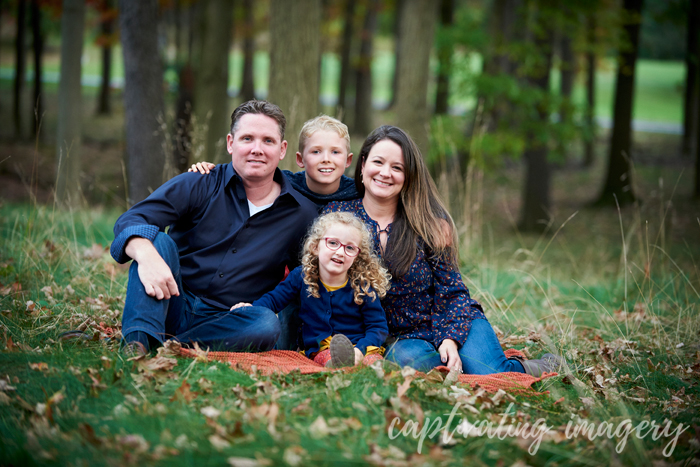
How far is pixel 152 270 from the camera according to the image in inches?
121

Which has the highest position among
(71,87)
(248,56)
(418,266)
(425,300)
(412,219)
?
(248,56)

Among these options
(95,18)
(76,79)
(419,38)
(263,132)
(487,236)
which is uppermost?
(95,18)

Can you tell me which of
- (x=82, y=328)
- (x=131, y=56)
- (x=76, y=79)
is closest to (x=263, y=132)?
(x=82, y=328)

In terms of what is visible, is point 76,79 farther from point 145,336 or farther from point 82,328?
point 145,336

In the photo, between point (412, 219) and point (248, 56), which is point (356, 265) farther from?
point (248, 56)

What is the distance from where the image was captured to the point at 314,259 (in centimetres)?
346

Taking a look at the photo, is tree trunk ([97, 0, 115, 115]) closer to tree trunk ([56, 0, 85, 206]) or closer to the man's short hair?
tree trunk ([56, 0, 85, 206])

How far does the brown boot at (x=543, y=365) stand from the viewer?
11.5 ft

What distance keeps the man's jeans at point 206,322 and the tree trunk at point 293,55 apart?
3138 mm

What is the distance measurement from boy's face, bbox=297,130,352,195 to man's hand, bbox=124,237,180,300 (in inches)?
48.1

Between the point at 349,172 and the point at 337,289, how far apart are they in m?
2.95

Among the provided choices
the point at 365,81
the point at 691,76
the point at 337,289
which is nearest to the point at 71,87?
the point at 337,289

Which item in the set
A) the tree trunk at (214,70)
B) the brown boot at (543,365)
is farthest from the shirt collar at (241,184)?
the tree trunk at (214,70)

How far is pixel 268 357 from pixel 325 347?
0.37 meters
